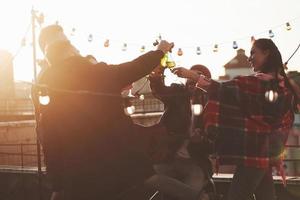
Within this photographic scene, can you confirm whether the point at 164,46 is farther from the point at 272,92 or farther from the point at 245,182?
the point at 245,182

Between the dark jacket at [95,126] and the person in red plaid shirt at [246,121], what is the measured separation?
681 mm

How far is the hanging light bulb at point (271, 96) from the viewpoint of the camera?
137 inches

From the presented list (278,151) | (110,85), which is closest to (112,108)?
(110,85)

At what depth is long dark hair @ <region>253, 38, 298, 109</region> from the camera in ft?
12.2

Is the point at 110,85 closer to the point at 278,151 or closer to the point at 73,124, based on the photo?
the point at 73,124

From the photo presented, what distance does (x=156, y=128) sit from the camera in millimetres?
3594

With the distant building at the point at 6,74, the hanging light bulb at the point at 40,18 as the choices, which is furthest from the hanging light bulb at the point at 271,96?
the distant building at the point at 6,74

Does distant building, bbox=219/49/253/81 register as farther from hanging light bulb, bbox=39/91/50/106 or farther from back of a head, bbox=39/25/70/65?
hanging light bulb, bbox=39/91/50/106

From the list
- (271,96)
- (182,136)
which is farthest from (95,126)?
(271,96)

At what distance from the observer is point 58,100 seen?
10.5ft

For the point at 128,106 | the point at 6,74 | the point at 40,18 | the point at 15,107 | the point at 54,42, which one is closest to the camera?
the point at 54,42

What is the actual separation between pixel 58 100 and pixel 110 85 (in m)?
0.40

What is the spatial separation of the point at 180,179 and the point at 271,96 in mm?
987

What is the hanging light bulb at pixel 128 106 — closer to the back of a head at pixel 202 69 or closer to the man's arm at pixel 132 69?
the man's arm at pixel 132 69
